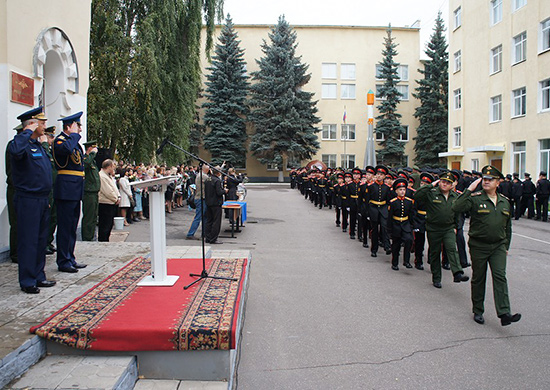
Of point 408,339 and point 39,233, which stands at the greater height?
point 39,233

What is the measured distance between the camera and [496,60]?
95.0ft

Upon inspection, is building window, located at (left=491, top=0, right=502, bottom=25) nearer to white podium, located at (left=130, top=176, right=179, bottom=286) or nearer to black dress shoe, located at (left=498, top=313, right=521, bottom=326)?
black dress shoe, located at (left=498, top=313, right=521, bottom=326)

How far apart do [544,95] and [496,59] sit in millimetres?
6402

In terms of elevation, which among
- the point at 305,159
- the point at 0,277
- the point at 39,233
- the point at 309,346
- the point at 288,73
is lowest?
→ the point at 309,346

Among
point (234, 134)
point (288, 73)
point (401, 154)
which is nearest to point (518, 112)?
point (401, 154)

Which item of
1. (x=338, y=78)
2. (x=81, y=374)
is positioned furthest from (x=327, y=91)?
(x=81, y=374)

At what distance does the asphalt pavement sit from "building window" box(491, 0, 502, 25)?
80.5 feet

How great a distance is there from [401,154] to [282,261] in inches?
1610

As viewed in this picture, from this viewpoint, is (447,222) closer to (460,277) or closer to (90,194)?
(460,277)

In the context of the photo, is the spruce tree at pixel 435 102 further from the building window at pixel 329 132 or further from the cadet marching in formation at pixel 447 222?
the cadet marching in formation at pixel 447 222

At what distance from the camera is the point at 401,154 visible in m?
47.2

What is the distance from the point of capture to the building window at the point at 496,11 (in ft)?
92.5

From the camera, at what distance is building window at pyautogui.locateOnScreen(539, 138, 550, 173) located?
2316 centimetres

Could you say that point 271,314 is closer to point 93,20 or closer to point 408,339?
point 408,339
